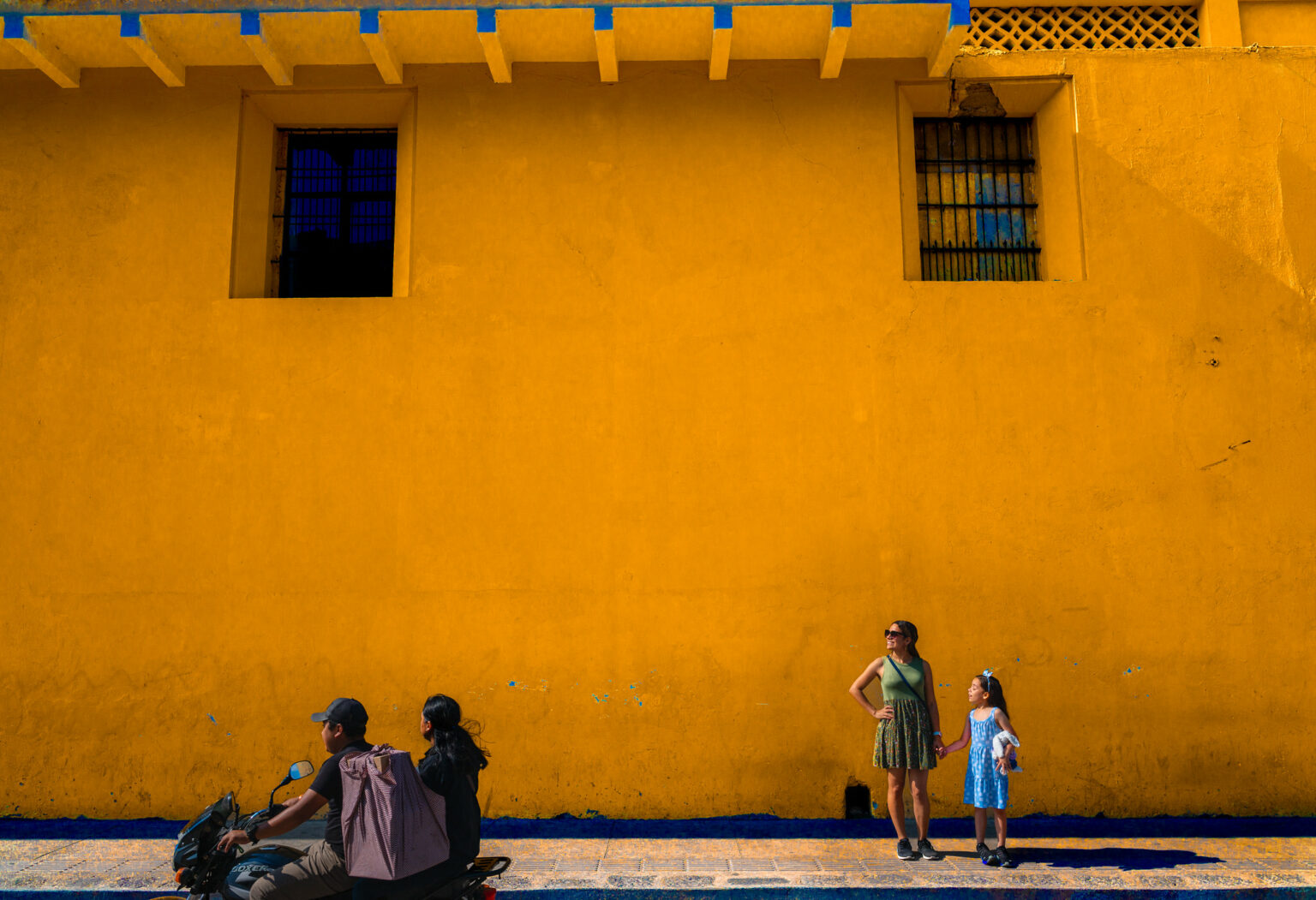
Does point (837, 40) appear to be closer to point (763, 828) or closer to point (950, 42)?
point (950, 42)

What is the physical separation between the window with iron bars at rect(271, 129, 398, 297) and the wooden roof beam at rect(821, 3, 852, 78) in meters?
3.28

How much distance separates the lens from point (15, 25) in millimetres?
6109

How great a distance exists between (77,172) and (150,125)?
62 cm

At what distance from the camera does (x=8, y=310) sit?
21.7 feet

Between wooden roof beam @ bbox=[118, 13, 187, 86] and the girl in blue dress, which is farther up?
wooden roof beam @ bbox=[118, 13, 187, 86]

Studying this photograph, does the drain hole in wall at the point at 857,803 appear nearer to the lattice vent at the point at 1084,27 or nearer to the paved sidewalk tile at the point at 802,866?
the paved sidewalk tile at the point at 802,866

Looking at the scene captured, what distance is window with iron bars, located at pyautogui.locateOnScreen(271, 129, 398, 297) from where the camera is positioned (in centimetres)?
707

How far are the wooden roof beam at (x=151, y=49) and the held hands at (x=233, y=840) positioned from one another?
521 centimetres

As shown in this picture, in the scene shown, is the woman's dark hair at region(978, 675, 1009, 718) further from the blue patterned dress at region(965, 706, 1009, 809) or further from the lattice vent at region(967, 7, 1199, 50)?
the lattice vent at region(967, 7, 1199, 50)

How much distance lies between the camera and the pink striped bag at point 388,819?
3473 millimetres

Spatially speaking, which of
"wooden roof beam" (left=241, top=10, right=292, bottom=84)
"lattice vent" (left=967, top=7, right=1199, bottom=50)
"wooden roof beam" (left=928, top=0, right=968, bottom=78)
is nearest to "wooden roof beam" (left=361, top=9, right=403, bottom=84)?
"wooden roof beam" (left=241, top=10, right=292, bottom=84)

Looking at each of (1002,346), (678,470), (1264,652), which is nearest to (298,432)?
(678,470)

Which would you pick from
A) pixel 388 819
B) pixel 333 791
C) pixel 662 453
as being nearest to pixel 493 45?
pixel 662 453

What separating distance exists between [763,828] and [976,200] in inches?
188
